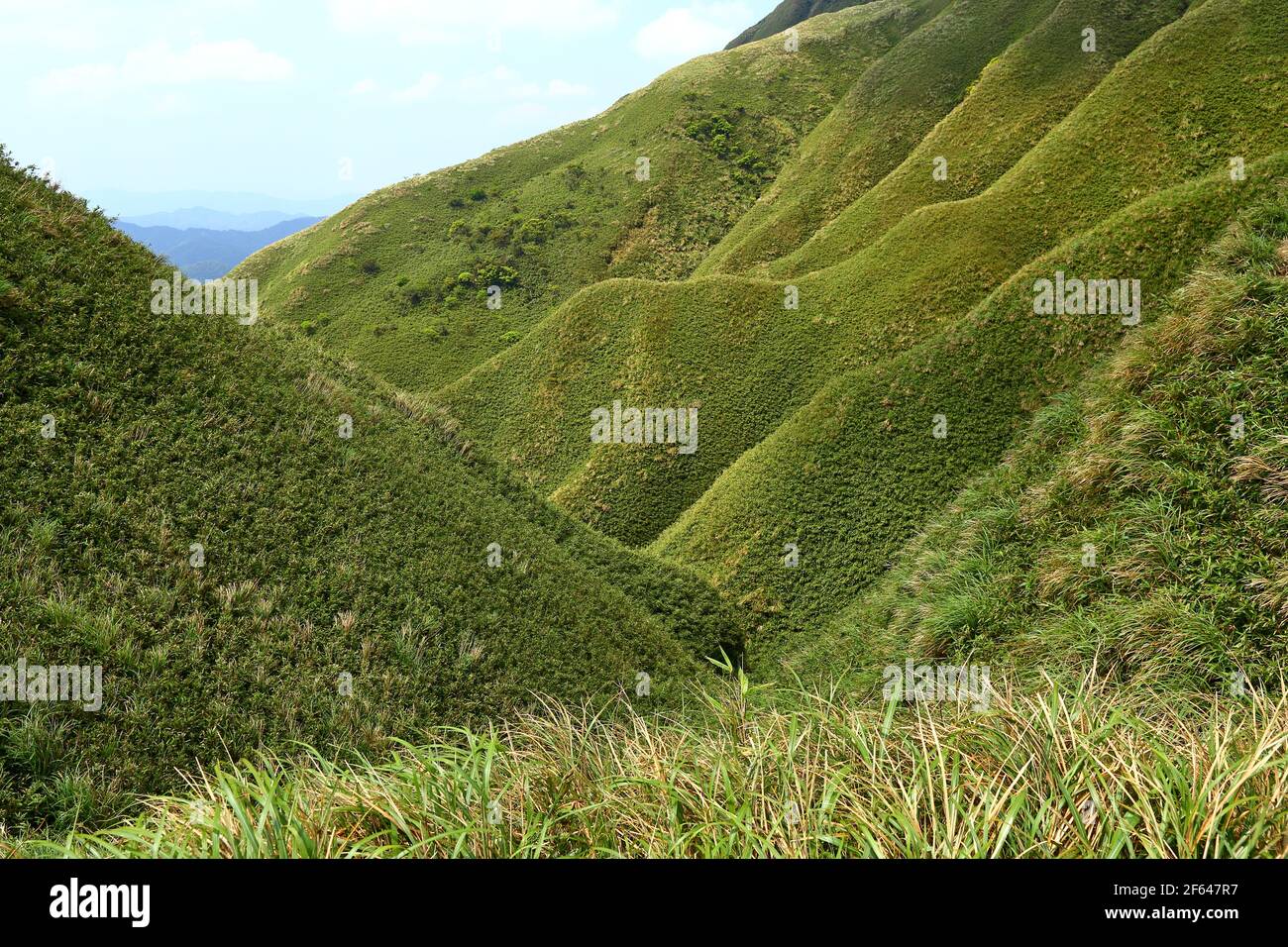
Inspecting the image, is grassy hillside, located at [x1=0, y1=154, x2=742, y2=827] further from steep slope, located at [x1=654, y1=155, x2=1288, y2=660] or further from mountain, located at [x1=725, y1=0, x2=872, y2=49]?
mountain, located at [x1=725, y1=0, x2=872, y2=49]

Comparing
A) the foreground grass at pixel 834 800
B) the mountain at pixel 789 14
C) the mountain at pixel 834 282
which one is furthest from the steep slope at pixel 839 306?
the mountain at pixel 789 14

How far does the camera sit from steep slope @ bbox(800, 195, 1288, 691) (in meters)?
9.39

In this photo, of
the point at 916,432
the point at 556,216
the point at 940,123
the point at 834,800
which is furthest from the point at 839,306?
the point at 556,216

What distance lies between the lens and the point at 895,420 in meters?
28.2

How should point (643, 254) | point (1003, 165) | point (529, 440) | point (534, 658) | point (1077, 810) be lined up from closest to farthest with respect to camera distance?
point (1077, 810)
point (534, 658)
point (529, 440)
point (1003, 165)
point (643, 254)

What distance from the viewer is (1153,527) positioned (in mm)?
11266

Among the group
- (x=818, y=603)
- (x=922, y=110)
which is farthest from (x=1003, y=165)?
(x=818, y=603)

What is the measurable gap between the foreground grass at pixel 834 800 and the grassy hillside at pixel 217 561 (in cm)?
293

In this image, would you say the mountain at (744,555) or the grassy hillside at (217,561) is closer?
the mountain at (744,555)

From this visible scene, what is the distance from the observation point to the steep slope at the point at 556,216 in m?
82.0

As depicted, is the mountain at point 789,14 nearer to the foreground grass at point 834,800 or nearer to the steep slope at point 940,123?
the steep slope at point 940,123

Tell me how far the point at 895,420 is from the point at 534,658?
1989 centimetres

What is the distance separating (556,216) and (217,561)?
8711cm
